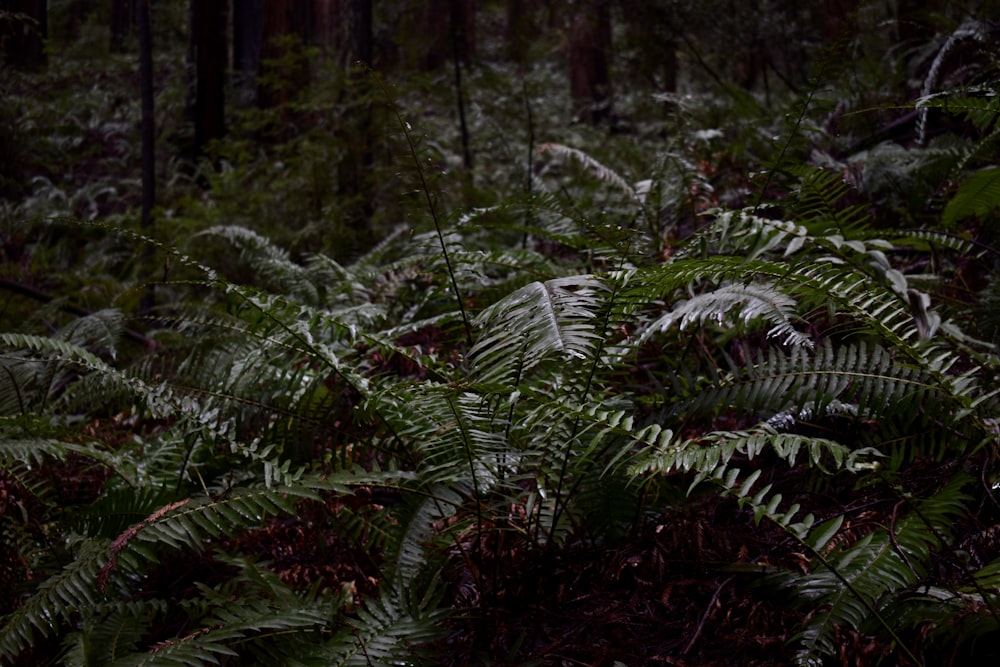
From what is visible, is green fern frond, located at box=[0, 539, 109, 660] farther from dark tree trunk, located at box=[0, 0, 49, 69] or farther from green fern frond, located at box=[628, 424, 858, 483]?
dark tree trunk, located at box=[0, 0, 49, 69]

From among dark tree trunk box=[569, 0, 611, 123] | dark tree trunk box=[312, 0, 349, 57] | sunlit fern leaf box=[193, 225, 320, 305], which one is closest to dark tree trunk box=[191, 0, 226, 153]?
dark tree trunk box=[312, 0, 349, 57]

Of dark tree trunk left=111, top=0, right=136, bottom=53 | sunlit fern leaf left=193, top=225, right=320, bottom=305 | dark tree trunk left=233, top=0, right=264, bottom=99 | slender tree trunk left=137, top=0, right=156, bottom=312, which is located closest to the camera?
sunlit fern leaf left=193, top=225, right=320, bottom=305

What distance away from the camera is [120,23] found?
9.43 m

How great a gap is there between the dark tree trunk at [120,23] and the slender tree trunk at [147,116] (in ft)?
10.8

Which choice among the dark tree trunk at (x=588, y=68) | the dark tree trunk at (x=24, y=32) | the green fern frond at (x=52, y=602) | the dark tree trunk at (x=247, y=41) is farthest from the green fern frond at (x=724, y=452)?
the dark tree trunk at (x=247, y=41)

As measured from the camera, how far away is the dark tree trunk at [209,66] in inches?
342

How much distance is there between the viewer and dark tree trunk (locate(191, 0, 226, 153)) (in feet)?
28.5

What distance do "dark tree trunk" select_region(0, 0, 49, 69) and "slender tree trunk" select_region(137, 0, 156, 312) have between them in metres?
0.72

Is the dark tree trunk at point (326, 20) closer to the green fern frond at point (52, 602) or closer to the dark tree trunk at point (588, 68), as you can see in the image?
the dark tree trunk at point (588, 68)

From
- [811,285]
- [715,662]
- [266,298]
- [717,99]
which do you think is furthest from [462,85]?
[715,662]

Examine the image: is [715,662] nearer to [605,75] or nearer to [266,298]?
[266,298]

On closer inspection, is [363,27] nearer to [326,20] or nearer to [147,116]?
[147,116]

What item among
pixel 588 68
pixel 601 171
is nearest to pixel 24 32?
pixel 601 171

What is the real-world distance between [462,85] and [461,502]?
5.39m
